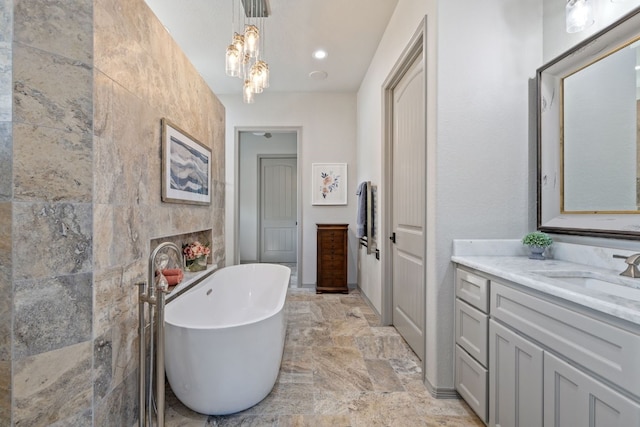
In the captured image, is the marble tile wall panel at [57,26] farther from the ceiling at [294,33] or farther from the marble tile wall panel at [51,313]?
the ceiling at [294,33]

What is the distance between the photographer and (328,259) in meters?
4.11

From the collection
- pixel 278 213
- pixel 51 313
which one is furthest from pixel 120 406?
pixel 278 213

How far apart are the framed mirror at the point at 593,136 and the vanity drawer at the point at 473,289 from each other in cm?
58

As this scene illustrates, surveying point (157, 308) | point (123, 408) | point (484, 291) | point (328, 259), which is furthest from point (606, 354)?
point (328, 259)

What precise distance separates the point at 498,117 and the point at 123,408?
258 centimetres

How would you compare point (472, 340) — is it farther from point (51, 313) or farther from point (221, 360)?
point (51, 313)

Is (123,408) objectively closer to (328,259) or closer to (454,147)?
(454,147)

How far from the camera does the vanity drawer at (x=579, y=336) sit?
0.81m

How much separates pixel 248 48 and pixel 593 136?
2.16 m

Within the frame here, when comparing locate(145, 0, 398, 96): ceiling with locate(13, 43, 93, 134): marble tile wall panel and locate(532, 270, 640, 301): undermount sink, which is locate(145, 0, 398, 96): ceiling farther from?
locate(532, 270, 640, 301): undermount sink

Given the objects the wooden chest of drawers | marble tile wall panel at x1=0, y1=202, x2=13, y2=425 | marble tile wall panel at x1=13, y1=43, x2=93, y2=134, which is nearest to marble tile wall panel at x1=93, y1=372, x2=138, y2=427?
marble tile wall panel at x1=0, y1=202, x2=13, y2=425

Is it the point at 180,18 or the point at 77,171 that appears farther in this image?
the point at 180,18

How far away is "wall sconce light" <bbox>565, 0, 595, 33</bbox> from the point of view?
140 centimetres

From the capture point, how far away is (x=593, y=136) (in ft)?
4.82
